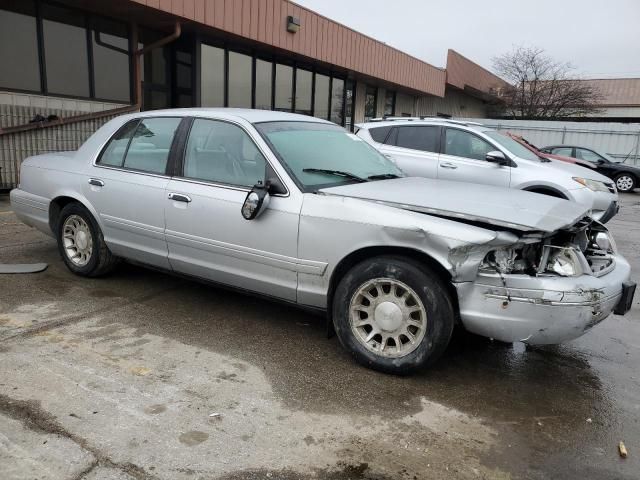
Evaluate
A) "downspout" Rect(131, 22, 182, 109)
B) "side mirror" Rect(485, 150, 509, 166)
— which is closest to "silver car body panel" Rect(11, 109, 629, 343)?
"side mirror" Rect(485, 150, 509, 166)

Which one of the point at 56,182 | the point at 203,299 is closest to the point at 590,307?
the point at 203,299

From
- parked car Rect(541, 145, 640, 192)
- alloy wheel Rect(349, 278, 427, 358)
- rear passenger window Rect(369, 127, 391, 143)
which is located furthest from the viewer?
parked car Rect(541, 145, 640, 192)

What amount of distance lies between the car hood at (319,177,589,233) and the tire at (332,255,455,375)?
0.38 metres

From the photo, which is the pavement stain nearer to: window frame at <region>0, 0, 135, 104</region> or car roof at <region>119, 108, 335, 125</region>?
car roof at <region>119, 108, 335, 125</region>

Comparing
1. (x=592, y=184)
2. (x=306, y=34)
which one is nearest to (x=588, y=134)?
(x=306, y=34)

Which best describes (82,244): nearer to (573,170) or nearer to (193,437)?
(193,437)

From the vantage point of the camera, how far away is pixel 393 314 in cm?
321

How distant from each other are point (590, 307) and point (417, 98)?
74.1 feet

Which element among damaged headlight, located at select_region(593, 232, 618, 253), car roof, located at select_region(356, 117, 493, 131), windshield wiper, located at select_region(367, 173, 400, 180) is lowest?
damaged headlight, located at select_region(593, 232, 618, 253)

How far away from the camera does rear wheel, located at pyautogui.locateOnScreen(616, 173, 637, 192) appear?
55.6 ft

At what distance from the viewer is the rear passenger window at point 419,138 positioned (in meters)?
8.08

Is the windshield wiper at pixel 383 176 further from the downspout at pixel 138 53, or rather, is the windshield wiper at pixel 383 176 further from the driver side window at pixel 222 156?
the downspout at pixel 138 53

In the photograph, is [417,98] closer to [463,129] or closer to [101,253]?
[463,129]

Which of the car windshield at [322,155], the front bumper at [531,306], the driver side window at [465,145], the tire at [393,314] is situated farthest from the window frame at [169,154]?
the driver side window at [465,145]
